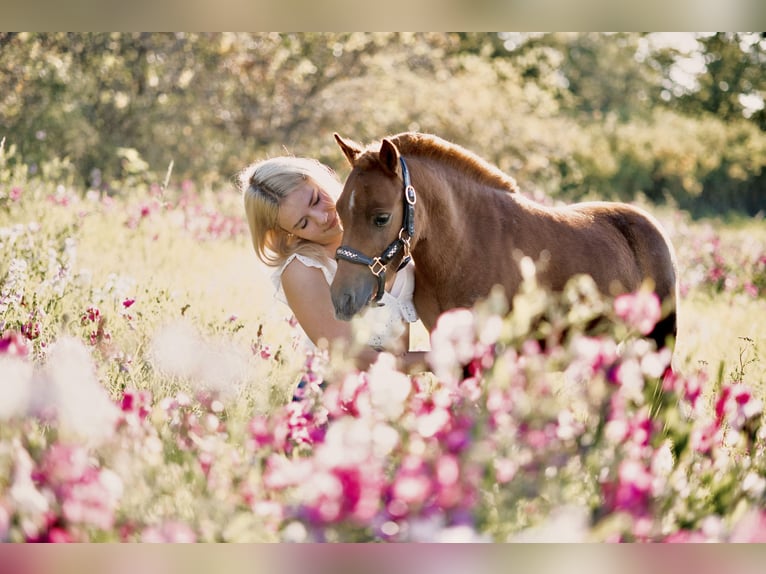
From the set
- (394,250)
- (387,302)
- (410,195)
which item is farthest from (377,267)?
(387,302)

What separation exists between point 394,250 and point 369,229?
13 centimetres

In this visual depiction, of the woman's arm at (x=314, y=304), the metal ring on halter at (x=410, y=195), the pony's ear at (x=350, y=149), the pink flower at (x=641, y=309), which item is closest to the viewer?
the pink flower at (x=641, y=309)

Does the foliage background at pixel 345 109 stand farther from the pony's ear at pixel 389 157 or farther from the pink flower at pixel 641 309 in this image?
the pink flower at pixel 641 309

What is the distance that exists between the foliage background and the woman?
13.7 ft

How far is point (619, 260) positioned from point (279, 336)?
88.9 inches

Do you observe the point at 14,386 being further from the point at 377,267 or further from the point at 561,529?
the point at 561,529

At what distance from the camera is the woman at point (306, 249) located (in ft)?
11.5

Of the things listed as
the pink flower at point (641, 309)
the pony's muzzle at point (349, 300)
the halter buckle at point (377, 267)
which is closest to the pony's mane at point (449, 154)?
the halter buckle at point (377, 267)

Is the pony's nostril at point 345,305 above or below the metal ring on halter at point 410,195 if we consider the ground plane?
below

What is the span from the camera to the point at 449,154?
3539mm

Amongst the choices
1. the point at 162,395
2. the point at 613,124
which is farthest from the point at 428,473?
the point at 613,124

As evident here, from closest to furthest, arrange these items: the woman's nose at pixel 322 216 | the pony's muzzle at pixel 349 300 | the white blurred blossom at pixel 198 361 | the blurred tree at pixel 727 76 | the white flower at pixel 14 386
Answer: the white flower at pixel 14 386, the pony's muzzle at pixel 349 300, the woman's nose at pixel 322 216, the white blurred blossom at pixel 198 361, the blurred tree at pixel 727 76
